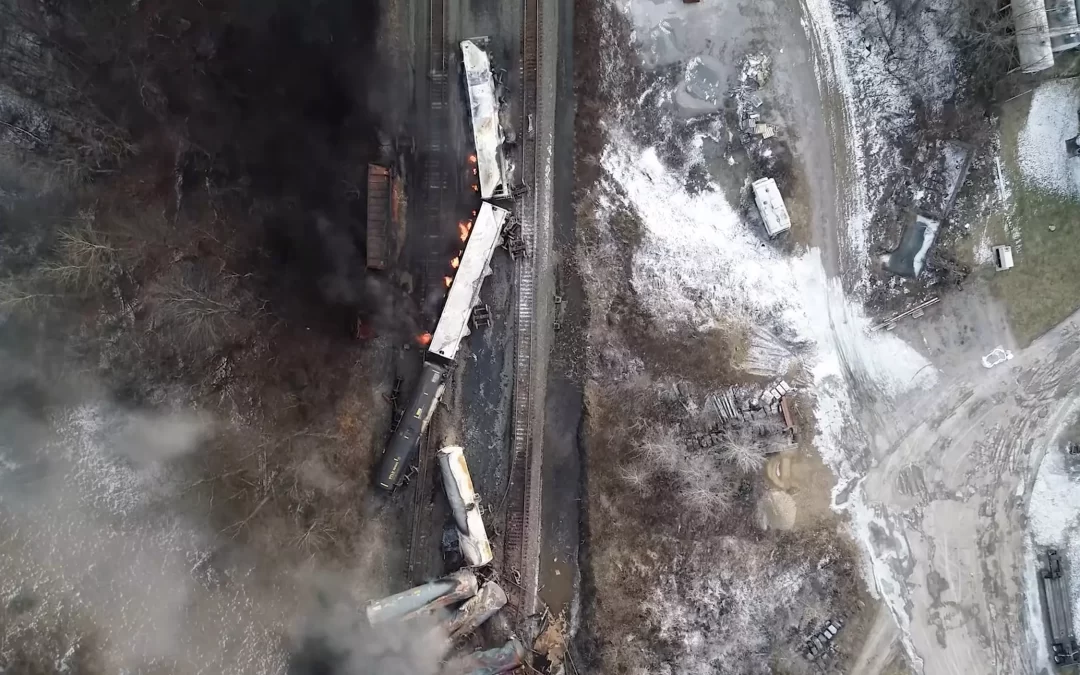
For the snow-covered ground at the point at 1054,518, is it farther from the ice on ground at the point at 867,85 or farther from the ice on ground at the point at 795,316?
the ice on ground at the point at 867,85

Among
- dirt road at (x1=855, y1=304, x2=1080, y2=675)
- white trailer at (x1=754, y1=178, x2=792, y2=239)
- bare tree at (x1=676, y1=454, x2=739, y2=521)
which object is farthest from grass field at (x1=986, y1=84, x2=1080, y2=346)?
bare tree at (x1=676, y1=454, x2=739, y2=521)

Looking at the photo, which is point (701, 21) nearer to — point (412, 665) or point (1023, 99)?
point (1023, 99)

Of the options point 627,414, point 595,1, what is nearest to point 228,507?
point 627,414

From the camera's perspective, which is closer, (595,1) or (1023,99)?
(1023,99)

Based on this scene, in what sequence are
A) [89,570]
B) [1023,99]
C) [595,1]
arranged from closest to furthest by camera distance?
1. [89,570]
2. [1023,99]
3. [595,1]

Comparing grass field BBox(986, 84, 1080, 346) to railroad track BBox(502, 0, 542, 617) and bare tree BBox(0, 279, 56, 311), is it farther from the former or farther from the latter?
bare tree BBox(0, 279, 56, 311)

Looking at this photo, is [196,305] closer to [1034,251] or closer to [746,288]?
[746,288]
